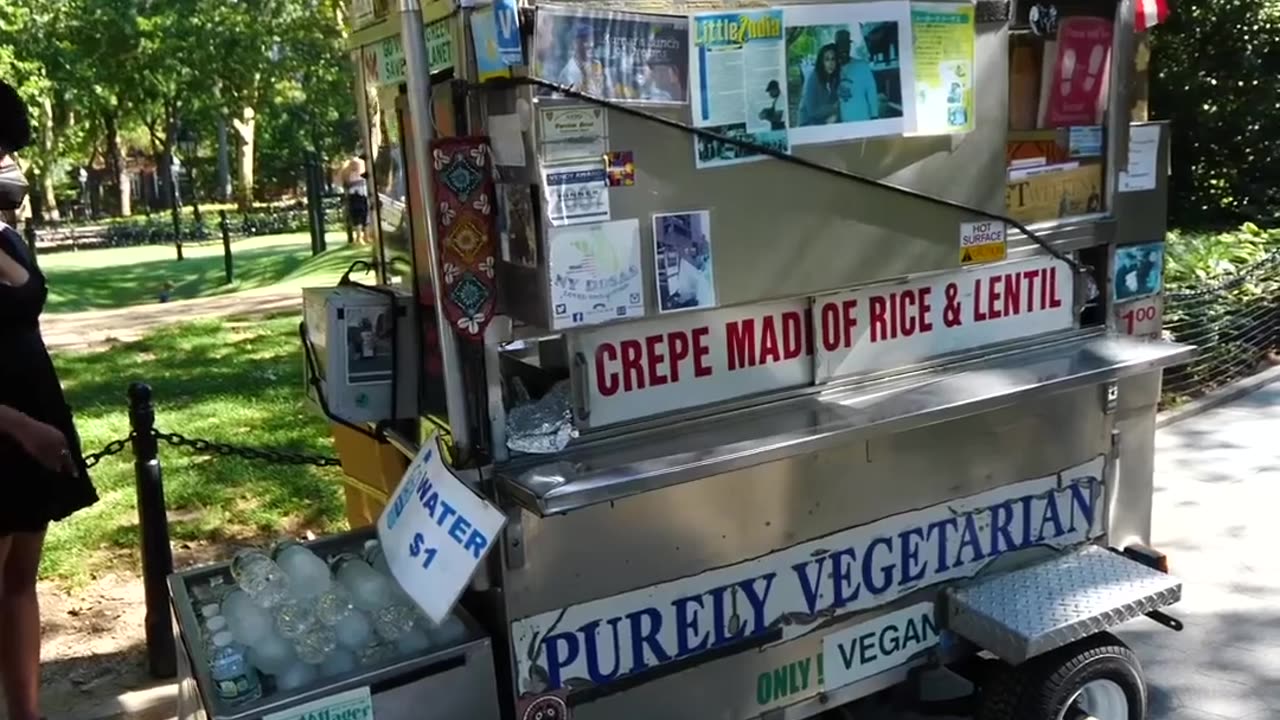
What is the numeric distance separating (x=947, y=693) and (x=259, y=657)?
2.21 metres

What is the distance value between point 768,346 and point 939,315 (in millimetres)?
610

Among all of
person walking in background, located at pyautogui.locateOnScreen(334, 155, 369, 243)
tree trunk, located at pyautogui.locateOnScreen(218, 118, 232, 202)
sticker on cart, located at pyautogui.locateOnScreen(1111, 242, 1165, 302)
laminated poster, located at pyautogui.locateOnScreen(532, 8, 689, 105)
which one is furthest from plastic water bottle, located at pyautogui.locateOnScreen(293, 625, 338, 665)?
tree trunk, located at pyautogui.locateOnScreen(218, 118, 232, 202)

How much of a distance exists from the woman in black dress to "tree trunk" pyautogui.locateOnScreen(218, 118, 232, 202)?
128ft

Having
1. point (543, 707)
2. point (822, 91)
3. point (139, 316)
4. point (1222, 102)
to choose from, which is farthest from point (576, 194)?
point (139, 316)

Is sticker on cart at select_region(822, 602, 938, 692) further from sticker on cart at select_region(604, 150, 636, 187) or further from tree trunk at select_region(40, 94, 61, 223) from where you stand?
tree trunk at select_region(40, 94, 61, 223)

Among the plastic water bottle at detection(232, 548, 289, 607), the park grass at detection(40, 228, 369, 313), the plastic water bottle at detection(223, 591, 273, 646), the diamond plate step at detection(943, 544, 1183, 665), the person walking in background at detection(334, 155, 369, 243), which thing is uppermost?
the person walking in background at detection(334, 155, 369, 243)

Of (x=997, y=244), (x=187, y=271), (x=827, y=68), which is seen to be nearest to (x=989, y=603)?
(x=997, y=244)

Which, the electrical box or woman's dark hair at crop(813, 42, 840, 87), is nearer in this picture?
woman's dark hair at crop(813, 42, 840, 87)

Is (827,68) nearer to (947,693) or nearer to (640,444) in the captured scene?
(640,444)

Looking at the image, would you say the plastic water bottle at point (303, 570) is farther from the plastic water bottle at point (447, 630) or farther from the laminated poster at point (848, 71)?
the laminated poster at point (848, 71)

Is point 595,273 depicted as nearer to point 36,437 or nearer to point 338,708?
point 338,708

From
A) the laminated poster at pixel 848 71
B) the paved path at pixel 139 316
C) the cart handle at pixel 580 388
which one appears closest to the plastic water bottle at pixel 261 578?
the cart handle at pixel 580 388

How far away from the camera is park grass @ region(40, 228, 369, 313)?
1681 centimetres

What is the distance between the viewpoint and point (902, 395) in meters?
2.99
